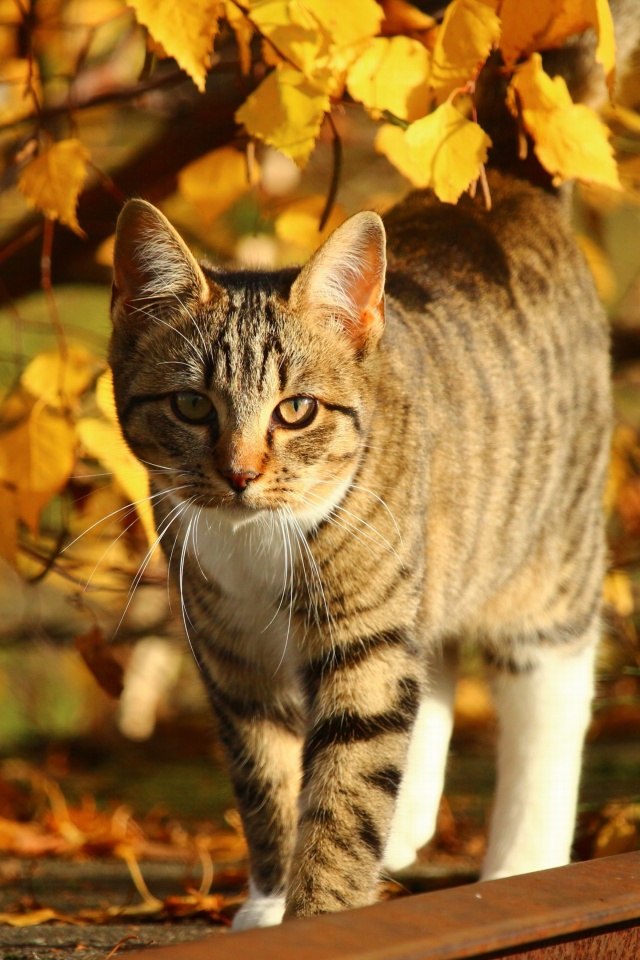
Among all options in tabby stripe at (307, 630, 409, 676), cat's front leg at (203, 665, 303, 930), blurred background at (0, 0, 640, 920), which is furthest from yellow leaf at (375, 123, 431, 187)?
cat's front leg at (203, 665, 303, 930)

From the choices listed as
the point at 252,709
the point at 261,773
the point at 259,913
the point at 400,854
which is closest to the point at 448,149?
the point at 252,709

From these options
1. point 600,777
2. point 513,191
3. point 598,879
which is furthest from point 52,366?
point 600,777

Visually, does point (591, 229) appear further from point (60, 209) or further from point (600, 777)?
point (60, 209)

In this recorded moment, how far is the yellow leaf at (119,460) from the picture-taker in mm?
2334

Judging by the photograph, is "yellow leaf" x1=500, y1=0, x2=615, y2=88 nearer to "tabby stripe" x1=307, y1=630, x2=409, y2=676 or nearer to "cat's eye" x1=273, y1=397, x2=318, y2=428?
"cat's eye" x1=273, y1=397, x2=318, y2=428

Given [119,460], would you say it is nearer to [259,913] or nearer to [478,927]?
[259,913]

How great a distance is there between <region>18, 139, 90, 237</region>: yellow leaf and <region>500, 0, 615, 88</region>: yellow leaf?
31.7 inches

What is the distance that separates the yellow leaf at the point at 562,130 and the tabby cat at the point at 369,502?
39 centimetres

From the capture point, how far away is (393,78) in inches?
80.7

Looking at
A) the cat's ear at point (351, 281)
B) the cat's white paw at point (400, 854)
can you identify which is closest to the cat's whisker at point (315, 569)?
the cat's ear at point (351, 281)

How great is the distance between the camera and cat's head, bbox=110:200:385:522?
201 cm

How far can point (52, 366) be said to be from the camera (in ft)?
8.77

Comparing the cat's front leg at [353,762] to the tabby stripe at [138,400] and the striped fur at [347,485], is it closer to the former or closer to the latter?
the striped fur at [347,485]

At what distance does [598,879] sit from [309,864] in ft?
1.82
